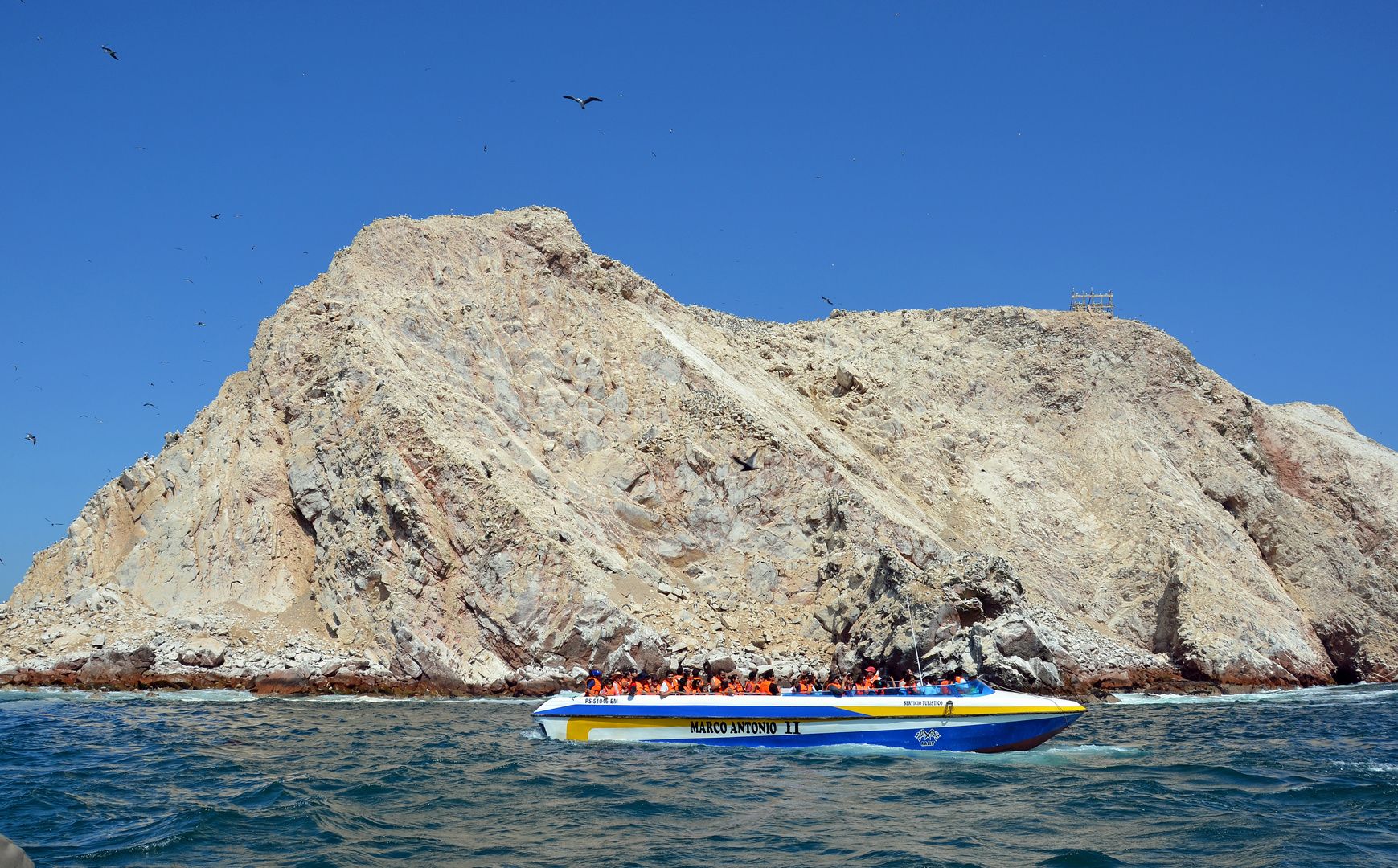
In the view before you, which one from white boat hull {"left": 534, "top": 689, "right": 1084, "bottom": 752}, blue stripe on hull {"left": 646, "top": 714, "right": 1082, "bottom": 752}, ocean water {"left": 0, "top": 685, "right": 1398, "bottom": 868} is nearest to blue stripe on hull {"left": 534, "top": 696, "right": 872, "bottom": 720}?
white boat hull {"left": 534, "top": 689, "right": 1084, "bottom": 752}

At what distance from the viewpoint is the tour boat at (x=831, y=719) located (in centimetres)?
2375

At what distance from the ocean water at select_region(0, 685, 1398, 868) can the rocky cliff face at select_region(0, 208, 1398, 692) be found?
37.5ft

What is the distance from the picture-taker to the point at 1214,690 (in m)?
41.6

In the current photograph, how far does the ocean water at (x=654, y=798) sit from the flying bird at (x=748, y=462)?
23197 millimetres

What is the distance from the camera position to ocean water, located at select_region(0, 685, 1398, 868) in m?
14.7

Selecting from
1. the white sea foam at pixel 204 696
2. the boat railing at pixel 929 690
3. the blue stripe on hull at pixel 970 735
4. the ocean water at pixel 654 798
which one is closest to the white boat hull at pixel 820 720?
the blue stripe on hull at pixel 970 735

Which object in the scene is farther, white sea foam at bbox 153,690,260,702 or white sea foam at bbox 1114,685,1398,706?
white sea foam at bbox 1114,685,1398,706

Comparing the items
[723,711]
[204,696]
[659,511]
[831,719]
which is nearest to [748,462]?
[659,511]

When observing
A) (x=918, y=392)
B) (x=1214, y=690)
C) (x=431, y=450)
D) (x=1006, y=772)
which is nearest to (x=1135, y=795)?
(x=1006, y=772)

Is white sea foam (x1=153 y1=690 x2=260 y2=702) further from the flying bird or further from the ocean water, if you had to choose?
the flying bird

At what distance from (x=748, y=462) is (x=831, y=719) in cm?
2603

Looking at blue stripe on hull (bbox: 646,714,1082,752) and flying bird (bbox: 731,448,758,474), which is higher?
flying bird (bbox: 731,448,758,474)

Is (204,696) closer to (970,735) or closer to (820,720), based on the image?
(820,720)

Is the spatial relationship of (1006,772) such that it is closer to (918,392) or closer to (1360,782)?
(1360,782)
